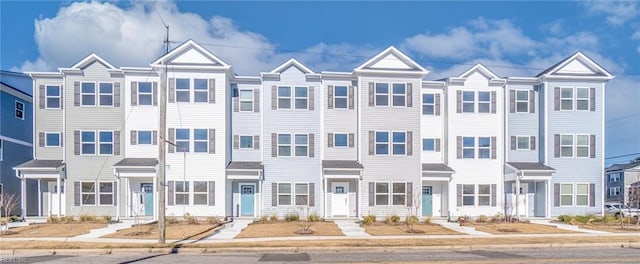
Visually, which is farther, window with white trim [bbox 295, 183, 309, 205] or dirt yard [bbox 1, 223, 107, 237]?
window with white trim [bbox 295, 183, 309, 205]

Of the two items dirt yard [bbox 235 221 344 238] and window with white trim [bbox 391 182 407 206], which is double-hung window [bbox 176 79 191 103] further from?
window with white trim [bbox 391 182 407 206]

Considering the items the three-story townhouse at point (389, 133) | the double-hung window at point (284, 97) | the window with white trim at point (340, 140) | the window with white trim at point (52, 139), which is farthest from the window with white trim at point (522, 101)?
the window with white trim at point (52, 139)

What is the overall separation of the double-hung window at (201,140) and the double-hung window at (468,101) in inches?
626

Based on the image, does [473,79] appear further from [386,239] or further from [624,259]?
[624,259]

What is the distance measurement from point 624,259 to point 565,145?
704 inches

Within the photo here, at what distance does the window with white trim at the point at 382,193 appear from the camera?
89.3ft

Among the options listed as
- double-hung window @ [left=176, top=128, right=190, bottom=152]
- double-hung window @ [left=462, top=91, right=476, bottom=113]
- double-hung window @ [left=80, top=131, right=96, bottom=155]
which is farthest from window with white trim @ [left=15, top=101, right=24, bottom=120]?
double-hung window @ [left=462, top=91, right=476, bottom=113]

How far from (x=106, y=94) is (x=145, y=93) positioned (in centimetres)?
255

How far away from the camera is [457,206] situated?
28812 mm

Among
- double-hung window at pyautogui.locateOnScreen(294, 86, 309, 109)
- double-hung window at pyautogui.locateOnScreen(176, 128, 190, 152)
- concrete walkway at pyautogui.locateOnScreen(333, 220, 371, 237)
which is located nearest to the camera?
concrete walkway at pyautogui.locateOnScreen(333, 220, 371, 237)

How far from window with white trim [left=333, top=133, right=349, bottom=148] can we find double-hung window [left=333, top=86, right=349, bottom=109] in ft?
5.59

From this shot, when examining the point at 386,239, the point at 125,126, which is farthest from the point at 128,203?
the point at 386,239

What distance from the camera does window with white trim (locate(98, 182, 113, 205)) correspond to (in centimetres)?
2727

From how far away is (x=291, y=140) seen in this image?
91.5ft
